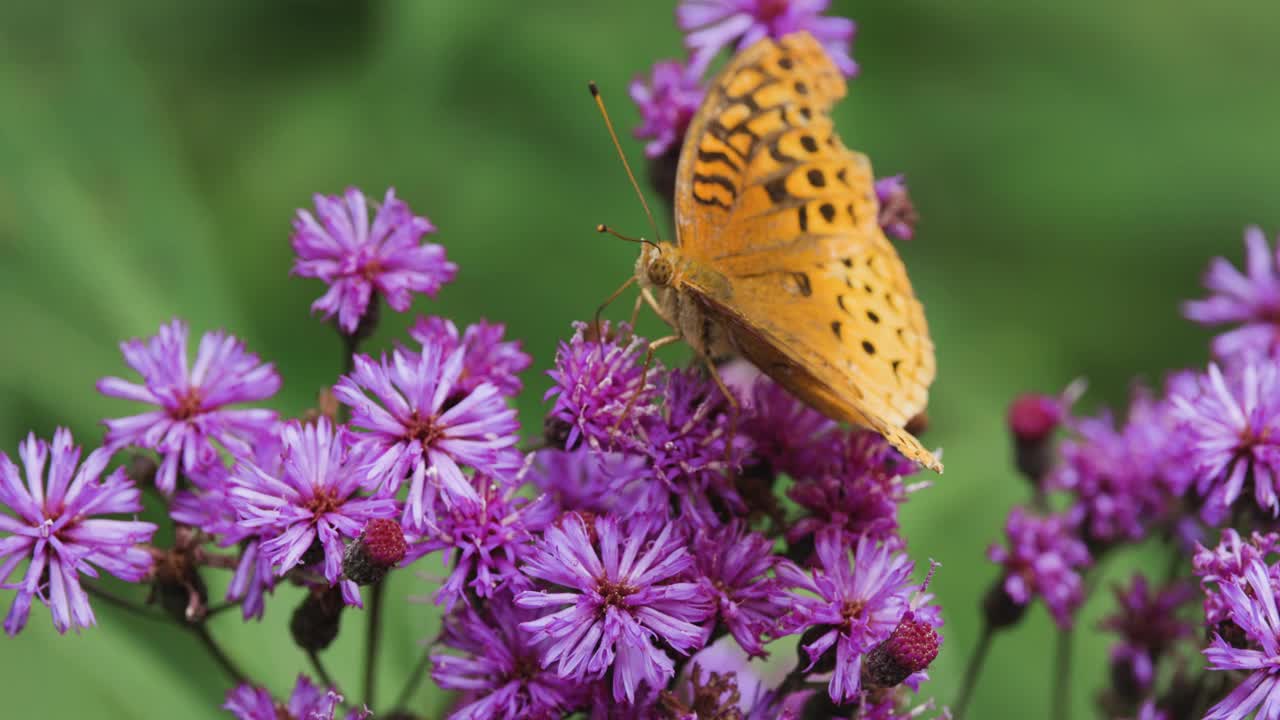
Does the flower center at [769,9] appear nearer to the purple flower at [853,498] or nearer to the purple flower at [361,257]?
the purple flower at [361,257]

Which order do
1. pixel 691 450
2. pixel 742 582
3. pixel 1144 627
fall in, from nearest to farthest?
pixel 742 582 → pixel 691 450 → pixel 1144 627

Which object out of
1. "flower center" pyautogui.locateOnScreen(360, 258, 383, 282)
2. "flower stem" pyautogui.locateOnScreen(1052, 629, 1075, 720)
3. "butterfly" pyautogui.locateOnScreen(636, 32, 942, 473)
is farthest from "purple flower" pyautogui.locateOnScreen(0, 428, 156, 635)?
"flower stem" pyautogui.locateOnScreen(1052, 629, 1075, 720)

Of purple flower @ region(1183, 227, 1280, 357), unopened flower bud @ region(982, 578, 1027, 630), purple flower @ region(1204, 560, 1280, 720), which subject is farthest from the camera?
purple flower @ region(1183, 227, 1280, 357)

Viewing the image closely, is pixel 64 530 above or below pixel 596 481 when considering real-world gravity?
below

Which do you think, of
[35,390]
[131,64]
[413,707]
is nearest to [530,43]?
[131,64]

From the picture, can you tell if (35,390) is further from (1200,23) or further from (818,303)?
(1200,23)

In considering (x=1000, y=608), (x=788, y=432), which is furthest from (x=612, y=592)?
(x=1000, y=608)

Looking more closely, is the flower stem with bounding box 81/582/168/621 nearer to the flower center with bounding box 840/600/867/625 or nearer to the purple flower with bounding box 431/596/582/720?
the purple flower with bounding box 431/596/582/720

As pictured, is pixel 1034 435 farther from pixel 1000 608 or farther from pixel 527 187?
pixel 527 187
